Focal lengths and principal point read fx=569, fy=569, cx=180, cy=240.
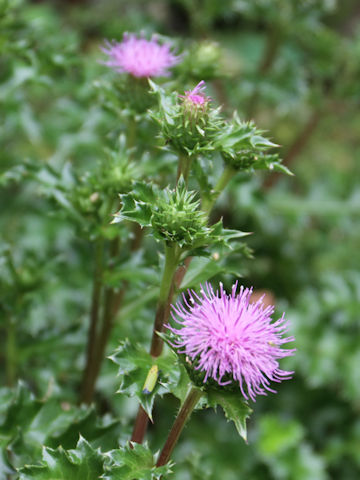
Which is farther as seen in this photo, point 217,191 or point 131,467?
point 217,191

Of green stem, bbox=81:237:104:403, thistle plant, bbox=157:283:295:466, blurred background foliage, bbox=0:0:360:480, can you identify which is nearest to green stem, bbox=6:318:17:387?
blurred background foliage, bbox=0:0:360:480

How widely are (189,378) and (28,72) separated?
2136 millimetres

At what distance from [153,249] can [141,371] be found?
1.98 meters

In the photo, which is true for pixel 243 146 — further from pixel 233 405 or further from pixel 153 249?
pixel 153 249

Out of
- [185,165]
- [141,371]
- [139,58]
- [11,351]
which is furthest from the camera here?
[11,351]

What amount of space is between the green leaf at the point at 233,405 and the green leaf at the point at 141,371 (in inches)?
6.8

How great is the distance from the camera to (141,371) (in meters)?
1.85

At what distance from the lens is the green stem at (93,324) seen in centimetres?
248

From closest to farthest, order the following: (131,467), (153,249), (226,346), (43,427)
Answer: (226,346) < (131,467) < (43,427) < (153,249)

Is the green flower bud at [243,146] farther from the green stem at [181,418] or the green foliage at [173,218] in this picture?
the green stem at [181,418]

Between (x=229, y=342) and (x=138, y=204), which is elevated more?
(x=138, y=204)

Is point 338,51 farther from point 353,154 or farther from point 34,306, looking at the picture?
point 34,306

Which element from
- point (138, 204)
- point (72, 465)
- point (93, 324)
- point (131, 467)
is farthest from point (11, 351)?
point (138, 204)

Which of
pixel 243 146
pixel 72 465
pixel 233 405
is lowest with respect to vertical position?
pixel 72 465
